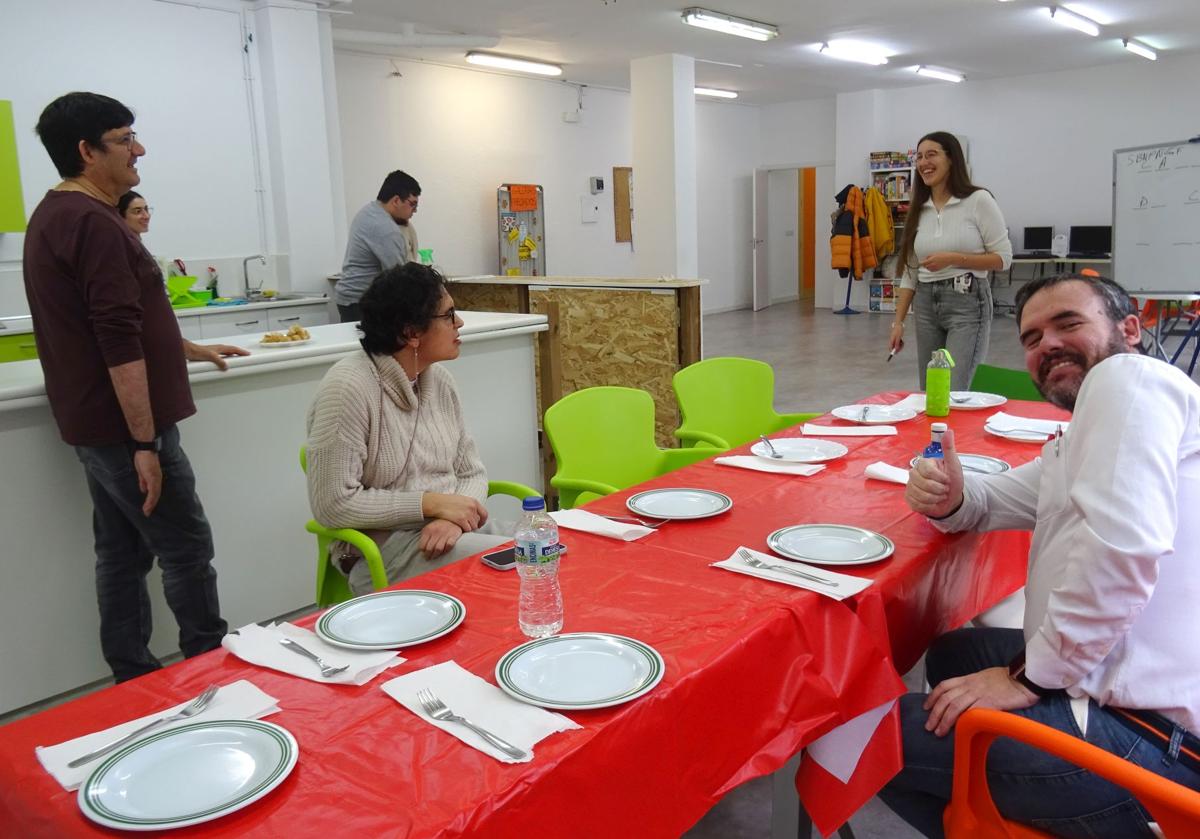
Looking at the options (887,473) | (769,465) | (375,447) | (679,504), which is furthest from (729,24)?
(679,504)

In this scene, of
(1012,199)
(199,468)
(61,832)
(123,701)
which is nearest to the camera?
(61,832)

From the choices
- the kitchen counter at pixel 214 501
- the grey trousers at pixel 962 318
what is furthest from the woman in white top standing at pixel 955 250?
the kitchen counter at pixel 214 501

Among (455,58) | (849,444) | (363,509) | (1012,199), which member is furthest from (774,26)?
(363,509)

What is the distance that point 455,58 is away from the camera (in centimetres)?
854

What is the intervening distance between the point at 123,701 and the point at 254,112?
5879 millimetres

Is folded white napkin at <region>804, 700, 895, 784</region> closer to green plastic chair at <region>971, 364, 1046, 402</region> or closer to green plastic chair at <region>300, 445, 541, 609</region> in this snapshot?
green plastic chair at <region>300, 445, 541, 609</region>

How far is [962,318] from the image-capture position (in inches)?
159

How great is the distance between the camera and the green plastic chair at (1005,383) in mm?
3398

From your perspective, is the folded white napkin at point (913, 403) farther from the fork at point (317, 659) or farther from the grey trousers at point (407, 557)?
the fork at point (317, 659)

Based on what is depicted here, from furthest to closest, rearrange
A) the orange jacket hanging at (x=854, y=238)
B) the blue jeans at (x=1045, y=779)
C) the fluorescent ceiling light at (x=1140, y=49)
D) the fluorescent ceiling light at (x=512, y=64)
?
the orange jacket hanging at (x=854, y=238) < the fluorescent ceiling light at (x=1140, y=49) < the fluorescent ceiling light at (x=512, y=64) < the blue jeans at (x=1045, y=779)

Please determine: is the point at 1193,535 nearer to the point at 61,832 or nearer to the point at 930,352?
the point at 61,832

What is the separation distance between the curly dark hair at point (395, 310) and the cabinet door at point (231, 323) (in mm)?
3413

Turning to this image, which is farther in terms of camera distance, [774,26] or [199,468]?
[774,26]

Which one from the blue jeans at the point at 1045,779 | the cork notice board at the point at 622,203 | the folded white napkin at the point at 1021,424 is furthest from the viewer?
the cork notice board at the point at 622,203
